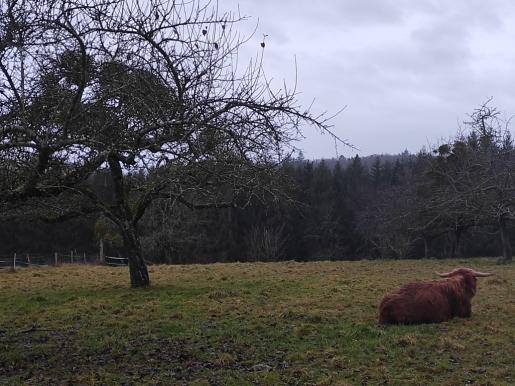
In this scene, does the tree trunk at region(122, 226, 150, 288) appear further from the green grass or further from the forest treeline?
the forest treeline

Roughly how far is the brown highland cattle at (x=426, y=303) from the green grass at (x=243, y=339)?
263 millimetres

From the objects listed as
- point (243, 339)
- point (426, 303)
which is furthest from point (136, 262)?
point (426, 303)

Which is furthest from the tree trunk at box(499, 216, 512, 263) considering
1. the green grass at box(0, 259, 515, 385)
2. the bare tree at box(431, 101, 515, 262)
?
the green grass at box(0, 259, 515, 385)

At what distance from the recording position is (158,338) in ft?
27.9

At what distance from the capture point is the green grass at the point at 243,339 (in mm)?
6406

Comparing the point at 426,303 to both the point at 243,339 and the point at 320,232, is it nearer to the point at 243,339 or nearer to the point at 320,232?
the point at 243,339

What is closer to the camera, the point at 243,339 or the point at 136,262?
the point at 243,339

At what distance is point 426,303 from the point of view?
9227 mm

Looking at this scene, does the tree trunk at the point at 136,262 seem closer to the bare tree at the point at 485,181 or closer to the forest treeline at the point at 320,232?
the bare tree at the point at 485,181

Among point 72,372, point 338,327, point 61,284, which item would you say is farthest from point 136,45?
point 61,284

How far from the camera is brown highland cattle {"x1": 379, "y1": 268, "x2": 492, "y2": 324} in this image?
9.11m

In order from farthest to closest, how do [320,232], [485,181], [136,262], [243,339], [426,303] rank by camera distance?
[320,232] → [485,181] → [136,262] → [426,303] → [243,339]

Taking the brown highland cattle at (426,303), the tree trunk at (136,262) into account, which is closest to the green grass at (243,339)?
the brown highland cattle at (426,303)

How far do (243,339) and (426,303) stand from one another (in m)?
3.20
